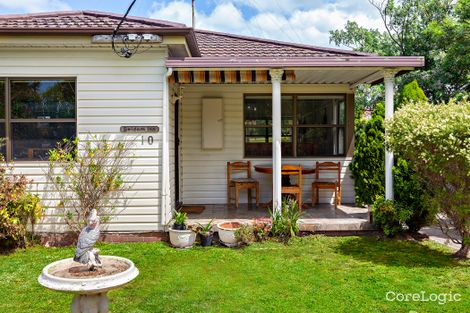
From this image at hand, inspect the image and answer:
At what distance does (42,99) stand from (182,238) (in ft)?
10.5

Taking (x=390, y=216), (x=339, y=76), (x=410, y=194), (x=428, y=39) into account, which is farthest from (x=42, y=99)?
(x=428, y=39)

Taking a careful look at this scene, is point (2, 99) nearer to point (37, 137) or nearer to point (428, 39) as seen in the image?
point (37, 137)

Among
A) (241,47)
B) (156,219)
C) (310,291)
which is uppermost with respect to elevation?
(241,47)

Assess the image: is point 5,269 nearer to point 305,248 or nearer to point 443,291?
point 305,248

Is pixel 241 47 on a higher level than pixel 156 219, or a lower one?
higher

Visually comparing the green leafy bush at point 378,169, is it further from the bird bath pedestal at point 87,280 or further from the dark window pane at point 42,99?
the dark window pane at point 42,99

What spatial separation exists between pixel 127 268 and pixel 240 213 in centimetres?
449

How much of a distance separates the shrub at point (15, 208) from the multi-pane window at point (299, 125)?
14.6 feet

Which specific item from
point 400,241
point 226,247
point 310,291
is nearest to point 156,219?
point 226,247

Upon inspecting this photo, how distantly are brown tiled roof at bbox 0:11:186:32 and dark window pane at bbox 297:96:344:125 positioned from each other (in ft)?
12.1

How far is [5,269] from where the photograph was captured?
16.8 feet

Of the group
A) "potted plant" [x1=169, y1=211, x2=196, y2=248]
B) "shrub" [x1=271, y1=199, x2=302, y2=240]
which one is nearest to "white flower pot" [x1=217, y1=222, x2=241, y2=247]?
"potted plant" [x1=169, y1=211, x2=196, y2=248]

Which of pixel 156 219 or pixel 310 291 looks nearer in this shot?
pixel 310 291

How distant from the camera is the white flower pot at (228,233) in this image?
6.11 metres
